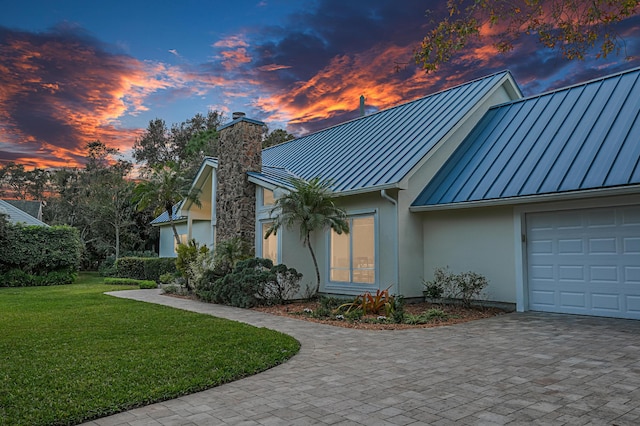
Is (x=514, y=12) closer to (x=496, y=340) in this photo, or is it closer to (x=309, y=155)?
(x=496, y=340)

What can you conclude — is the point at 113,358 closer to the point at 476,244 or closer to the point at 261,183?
the point at 476,244

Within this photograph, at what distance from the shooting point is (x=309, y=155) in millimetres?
16891

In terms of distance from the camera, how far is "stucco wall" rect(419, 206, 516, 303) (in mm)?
10102

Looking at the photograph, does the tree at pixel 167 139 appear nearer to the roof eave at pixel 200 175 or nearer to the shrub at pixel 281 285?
the roof eave at pixel 200 175

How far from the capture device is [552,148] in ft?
33.6

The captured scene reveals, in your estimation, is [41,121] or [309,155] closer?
[309,155]

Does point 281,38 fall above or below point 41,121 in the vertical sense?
above

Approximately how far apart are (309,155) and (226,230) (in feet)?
14.5

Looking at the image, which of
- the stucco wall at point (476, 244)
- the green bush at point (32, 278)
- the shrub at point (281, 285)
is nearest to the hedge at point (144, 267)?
the green bush at point (32, 278)

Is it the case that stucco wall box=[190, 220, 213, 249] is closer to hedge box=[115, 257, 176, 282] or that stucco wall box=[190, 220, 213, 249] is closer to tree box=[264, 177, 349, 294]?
hedge box=[115, 257, 176, 282]

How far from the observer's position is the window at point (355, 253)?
11930 millimetres

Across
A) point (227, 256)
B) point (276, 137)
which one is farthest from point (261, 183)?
point (276, 137)

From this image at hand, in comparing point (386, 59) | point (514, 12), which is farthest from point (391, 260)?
point (514, 12)

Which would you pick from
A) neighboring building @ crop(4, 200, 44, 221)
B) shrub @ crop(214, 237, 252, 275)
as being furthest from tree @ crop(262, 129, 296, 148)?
shrub @ crop(214, 237, 252, 275)
